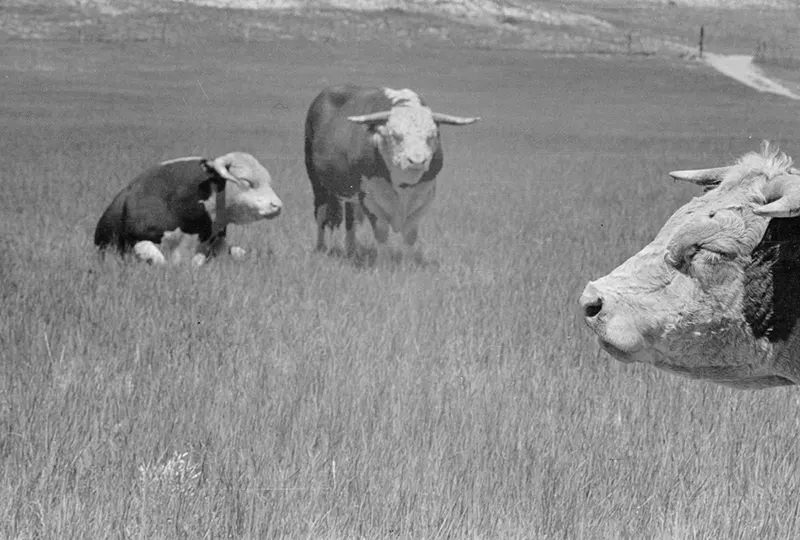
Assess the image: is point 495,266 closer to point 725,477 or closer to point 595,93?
point 725,477

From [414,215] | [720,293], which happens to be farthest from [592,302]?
[414,215]

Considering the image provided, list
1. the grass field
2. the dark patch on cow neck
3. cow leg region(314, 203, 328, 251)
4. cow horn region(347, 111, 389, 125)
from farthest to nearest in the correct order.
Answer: cow leg region(314, 203, 328, 251)
cow horn region(347, 111, 389, 125)
the grass field
the dark patch on cow neck

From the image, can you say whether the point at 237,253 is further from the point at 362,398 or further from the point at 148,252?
the point at 362,398

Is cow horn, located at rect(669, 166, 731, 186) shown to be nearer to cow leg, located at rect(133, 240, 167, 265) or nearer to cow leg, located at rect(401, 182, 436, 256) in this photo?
cow leg, located at rect(133, 240, 167, 265)

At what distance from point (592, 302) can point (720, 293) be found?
0.41 m

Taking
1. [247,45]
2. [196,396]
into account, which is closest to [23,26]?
[247,45]

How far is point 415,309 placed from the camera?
8.15m

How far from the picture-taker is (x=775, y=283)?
140 inches

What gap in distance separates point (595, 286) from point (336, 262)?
266 inches

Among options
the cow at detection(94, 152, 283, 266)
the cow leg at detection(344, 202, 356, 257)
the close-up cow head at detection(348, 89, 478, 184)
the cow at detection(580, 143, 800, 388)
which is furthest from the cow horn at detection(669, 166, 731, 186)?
the cow leg at detection(344, 202, 356, 257)

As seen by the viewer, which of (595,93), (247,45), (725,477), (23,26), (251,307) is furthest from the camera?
(595,93)

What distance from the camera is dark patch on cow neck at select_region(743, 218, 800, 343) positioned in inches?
139

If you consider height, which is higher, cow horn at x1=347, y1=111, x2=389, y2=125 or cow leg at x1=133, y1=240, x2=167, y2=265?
cow horn at x1=347, y1=111, x2=389, y2=125

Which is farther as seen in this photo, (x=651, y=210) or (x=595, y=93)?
(x=595, y=93)
